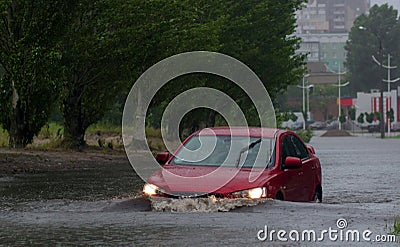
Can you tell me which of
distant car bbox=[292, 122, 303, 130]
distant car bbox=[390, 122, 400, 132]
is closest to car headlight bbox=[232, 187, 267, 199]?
distant car bbox=[390, 122, 400, 132]

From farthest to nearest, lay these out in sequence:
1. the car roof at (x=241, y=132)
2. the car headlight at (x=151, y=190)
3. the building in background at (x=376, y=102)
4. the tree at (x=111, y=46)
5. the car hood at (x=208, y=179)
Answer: the building in background at (x=376, y=102) → the tree at (x=111, y=46) → the car roof at (x=241, y=132) → the car headlight at (x=151, y=190) → the car hood at (x=208, y=179)

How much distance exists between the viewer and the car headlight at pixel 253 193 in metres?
12.3

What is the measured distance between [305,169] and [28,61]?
47.9 feet

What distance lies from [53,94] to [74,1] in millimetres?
2791

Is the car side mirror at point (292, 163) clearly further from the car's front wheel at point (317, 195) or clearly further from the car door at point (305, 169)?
the car's front wheel at point (317, 195)

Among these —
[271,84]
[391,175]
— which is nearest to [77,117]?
[391,175]

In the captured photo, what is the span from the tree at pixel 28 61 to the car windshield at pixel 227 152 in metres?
14.0

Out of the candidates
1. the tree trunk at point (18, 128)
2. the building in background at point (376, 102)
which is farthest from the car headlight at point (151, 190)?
the building in background at point (376, 102)

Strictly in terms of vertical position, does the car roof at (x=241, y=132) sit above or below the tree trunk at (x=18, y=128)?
above

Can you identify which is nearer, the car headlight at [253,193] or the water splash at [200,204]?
the water splash at [200,204]

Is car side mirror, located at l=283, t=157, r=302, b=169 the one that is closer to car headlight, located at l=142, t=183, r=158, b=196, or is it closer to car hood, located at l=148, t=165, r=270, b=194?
car hood, located at l=148, t=165, r=270, b=194

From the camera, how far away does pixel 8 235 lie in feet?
33.2

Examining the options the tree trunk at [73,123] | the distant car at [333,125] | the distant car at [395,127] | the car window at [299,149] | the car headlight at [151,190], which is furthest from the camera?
the distant car at [333,125]

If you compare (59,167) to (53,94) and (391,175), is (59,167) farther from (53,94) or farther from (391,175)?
(391,175)
